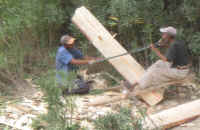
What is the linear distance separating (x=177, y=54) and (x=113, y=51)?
1.17 m

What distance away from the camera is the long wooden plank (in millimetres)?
4445

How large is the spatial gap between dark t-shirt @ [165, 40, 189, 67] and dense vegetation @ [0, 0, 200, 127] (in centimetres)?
111

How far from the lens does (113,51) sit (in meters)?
5.68

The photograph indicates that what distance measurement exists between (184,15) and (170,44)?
163cm

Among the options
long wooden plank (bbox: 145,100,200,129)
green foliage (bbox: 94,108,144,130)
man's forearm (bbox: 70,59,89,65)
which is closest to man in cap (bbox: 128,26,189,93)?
long wooden plank (bbox: 145,100,200,129)

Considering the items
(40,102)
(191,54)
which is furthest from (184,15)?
(40,102)

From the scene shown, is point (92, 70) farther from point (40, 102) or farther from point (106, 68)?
point (40, 102)

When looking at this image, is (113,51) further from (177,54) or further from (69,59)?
(177,54)

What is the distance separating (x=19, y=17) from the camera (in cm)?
791

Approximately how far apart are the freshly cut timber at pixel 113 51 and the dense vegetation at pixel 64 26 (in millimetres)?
1078

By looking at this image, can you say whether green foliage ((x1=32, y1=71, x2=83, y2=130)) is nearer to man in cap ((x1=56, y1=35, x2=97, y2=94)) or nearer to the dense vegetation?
man in cap ((x1=56, y1=35, x2=97, y2=94))

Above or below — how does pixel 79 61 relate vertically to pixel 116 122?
above

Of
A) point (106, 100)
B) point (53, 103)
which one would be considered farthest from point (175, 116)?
point (53, 103)

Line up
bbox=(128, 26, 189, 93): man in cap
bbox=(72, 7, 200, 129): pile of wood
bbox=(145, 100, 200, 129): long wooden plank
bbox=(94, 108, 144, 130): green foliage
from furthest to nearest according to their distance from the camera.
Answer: bbox=(72, 7, 200, 129): pile of wood
bbox=(128, 26, 189, 93): man in cap
bbox=(145, 100, 200, 129): long wooden plank
bbox=(94, 108, 144, 130): green foliage
